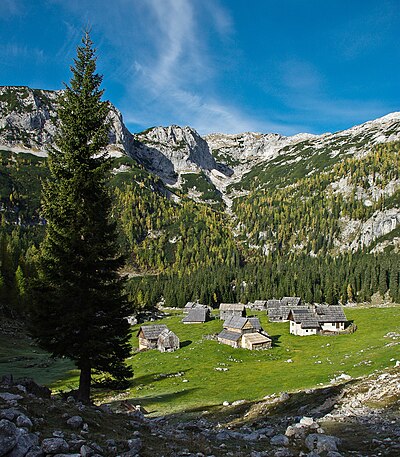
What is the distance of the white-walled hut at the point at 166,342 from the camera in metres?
71.9

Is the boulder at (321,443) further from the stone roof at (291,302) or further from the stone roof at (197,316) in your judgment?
the stone roof at (291,302)

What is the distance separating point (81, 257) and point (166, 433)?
1083 cm

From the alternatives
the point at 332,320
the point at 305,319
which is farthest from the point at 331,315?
the point at 305,319

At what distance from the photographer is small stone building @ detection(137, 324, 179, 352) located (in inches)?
2840

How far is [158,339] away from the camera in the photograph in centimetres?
7438

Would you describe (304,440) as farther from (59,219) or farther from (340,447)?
(59,219)

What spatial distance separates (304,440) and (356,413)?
8479mm

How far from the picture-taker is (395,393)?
913 inches

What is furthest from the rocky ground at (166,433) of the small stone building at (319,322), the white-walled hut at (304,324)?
the small stone building at (319,322)

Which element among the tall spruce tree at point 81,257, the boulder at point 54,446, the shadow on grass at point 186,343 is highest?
the tall spruce tree at point 81,257

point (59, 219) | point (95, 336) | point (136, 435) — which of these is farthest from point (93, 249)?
point (136, 435)

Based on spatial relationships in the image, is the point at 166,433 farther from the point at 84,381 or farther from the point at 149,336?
the point at 149,336

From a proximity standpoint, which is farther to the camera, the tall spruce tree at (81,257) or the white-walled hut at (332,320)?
the white-walled hut at (332,320)

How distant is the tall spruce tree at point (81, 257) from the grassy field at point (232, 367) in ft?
59.0
